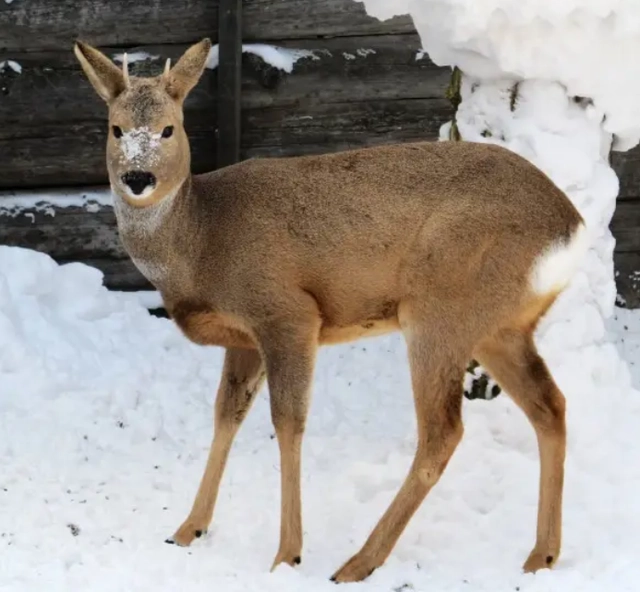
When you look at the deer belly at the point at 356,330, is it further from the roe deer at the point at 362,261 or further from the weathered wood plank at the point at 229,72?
the weathered wood plank at the point at 229,72

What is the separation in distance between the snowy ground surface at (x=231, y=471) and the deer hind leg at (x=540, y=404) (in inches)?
6.9

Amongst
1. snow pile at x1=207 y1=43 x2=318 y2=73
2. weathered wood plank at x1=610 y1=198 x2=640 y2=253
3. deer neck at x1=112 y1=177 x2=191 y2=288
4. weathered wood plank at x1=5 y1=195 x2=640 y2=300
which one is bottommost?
weathered wood plank at x1=5 y1=195 x2=640 y2=300

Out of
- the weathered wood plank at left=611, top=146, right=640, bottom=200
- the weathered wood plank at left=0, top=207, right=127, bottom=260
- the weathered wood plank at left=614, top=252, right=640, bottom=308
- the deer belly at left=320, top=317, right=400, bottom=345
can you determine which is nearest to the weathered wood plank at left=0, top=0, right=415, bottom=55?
the weathered wood plank at left=0, top=207, right=127, bottom=260

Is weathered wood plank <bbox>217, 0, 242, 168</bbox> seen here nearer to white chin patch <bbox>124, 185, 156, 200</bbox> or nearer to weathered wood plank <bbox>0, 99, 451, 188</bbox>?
weathered wood plank <bbox>0, 99, 451, 188</bbox>

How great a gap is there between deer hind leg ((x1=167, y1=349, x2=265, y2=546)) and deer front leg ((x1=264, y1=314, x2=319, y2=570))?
1.50 ft

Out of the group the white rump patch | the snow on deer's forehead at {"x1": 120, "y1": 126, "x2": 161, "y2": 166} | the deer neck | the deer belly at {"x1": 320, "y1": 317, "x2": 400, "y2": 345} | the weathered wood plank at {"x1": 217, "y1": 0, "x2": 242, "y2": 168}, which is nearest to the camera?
the snow on deer's forehead at {"x1": 120, "y1": 126, "x2": 161, "y2": 166}

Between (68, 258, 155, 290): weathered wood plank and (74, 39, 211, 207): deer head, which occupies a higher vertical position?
(74, 39, 211, 207): deer head

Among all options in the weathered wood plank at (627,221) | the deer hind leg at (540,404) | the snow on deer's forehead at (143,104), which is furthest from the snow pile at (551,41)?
the weathered wood plank at (627,221)

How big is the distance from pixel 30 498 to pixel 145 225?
4.80 feet

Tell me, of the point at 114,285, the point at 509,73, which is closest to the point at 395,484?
the point at 509,73

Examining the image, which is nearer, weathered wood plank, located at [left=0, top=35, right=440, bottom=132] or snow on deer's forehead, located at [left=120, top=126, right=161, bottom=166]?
snow on deer's forehead, located at [left=120, top=126, right=161, bottom=166]

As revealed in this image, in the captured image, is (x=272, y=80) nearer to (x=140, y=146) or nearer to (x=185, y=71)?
(x=185, y=71)

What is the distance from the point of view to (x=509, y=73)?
660 centimetres

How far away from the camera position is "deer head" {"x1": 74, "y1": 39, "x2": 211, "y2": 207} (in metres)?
5.21
